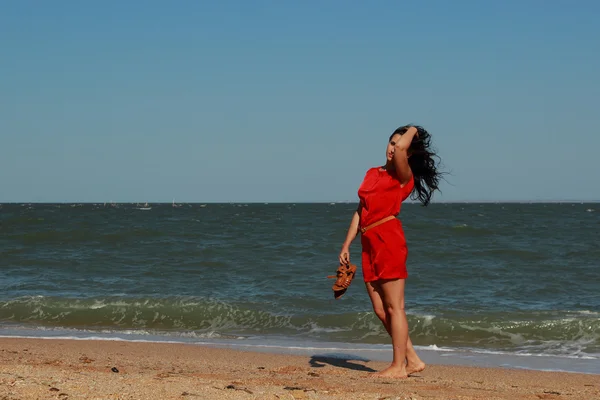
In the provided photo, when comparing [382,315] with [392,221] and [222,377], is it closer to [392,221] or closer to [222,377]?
[392,221]

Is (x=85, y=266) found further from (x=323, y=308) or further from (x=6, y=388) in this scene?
(x=6, y=388)

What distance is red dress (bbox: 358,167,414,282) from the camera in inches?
202

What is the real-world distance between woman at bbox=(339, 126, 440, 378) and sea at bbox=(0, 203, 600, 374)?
2.10 metres

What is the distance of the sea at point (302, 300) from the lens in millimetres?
8586

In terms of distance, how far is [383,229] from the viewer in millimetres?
5152

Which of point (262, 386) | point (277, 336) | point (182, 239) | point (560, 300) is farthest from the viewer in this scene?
point (182, 239)

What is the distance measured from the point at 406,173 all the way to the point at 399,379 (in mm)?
1427

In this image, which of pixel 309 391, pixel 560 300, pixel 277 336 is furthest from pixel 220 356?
pixel 560 300

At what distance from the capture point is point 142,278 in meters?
14.4

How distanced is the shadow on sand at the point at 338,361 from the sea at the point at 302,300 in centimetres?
18

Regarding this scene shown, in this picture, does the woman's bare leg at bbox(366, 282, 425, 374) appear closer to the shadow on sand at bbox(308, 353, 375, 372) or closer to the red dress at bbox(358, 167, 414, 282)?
the red dress at bbox(358, 167, 414, 282)

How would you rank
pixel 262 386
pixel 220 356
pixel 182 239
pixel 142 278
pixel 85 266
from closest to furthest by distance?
Answer: pixel 262 386 < pixel 220 356 < pixel 142 278 < pixel 85 266 < pixel 182 239

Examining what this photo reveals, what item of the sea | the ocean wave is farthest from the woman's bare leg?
the ocean wave

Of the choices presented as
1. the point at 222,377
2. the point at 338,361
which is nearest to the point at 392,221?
the point at 222,377
